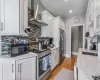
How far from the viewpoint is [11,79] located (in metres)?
1.56

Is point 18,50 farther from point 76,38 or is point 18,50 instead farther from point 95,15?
point 76,38

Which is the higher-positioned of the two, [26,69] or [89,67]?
[89,67]

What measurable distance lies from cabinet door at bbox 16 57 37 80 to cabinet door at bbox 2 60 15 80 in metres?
0.09

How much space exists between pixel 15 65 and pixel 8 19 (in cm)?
105

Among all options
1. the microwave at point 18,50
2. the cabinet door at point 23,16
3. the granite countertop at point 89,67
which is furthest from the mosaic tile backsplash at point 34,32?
the granite countertop at point 89,67

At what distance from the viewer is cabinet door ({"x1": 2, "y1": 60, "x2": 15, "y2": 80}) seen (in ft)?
5.09

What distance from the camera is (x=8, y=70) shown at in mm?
1571

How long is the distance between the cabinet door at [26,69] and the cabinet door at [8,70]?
87mm

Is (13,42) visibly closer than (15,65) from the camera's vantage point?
No

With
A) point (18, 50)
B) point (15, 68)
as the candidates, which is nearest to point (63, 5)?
point (18, 50)

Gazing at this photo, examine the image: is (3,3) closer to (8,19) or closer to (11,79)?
(8,19)

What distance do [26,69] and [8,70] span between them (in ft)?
1.20

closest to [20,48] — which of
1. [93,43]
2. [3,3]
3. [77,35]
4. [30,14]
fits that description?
[3,3]

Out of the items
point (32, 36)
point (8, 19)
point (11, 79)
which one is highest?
point (8, 19)
